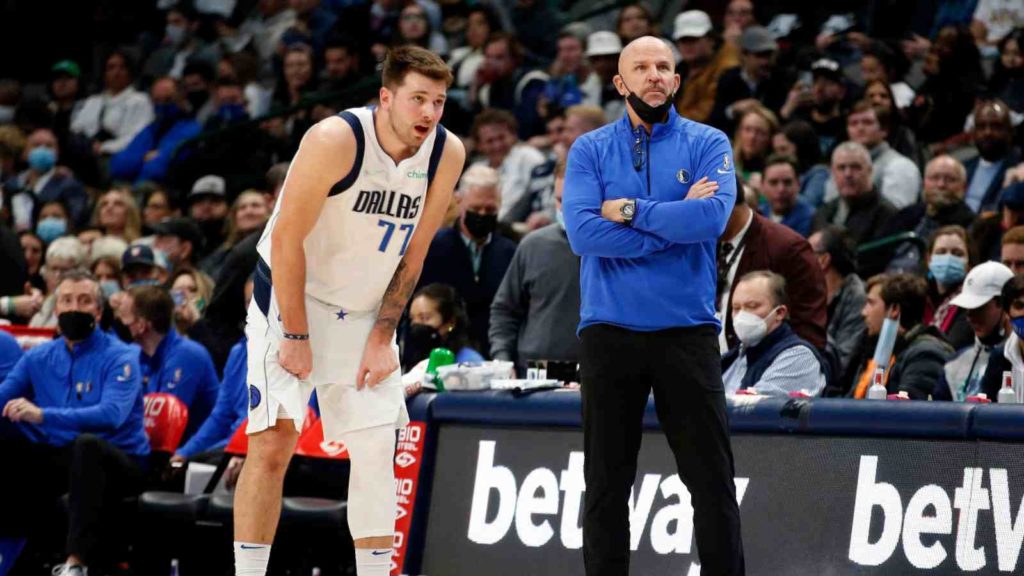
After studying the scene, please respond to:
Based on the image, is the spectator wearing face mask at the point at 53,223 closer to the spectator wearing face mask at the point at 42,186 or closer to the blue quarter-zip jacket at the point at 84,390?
the spectator wearing face mask at the point at 42,186

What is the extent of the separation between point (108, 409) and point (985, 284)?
487cm

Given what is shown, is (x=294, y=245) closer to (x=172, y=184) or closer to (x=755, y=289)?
(x=755, y=289)

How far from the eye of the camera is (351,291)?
6258 millimetres

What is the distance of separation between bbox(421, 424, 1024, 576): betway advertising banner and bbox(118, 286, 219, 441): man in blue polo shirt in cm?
280

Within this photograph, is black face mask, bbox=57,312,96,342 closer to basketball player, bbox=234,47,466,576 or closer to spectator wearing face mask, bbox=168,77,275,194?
basketball player, bbox=234,47,466,576

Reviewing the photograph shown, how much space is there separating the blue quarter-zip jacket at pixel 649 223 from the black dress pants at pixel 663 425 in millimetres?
97

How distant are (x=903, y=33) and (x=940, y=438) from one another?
327 inches

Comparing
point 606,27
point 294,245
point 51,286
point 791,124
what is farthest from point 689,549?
point 606,27

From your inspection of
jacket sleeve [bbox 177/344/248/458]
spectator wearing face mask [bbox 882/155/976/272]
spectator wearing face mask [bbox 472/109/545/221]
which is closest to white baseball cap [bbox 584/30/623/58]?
spectator wearing face mask [bbox 472/109/545/221]

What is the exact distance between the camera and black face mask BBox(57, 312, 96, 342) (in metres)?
9.62

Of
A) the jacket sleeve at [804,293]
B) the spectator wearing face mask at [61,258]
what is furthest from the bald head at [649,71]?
the spectator wearing face mask at [61,258]

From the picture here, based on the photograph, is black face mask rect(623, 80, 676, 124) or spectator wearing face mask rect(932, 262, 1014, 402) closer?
black face mask rect(623, 80, 676, 124)

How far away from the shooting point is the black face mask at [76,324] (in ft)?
31.6

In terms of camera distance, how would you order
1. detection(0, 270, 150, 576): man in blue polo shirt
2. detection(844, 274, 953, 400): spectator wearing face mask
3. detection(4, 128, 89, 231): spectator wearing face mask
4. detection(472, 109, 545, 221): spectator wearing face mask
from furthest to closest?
detection(4, 128, 89, 231): spectator wearing face mask < detection(472, 109, 545, 221): spectator wearing face mask < detection(0, 270, 150, 576): man in blue polo shirt < detection(844, 274, 953, 400): spectator wearing face mask
